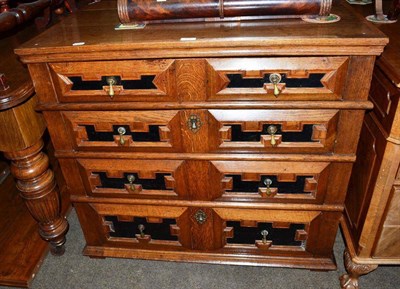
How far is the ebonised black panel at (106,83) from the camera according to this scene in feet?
3.78

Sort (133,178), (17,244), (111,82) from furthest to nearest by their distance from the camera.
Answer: (17,244), (133,178), (111,82)

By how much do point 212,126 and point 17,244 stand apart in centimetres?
Result: 118

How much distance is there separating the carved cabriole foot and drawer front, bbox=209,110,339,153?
1.65 ft

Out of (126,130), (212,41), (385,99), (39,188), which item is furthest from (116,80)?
(385,99)

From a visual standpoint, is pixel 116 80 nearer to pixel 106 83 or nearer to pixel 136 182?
pixel 106 83

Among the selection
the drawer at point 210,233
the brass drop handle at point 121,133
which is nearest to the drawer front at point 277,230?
the drawer at point 210,233

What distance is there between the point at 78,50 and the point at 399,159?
1.05 metres

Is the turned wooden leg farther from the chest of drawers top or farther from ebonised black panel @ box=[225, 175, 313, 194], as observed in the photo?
ebonised black panel @ box=[225, 175, 313, 194]

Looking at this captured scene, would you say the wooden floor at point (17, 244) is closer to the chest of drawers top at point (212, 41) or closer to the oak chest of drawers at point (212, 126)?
the oak chest of drawers at point (212, 126)

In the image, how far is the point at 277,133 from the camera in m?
1.22

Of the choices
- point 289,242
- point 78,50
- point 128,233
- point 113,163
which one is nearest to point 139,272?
point 128,233

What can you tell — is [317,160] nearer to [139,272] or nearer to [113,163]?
[113,163]

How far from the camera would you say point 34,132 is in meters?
1.33

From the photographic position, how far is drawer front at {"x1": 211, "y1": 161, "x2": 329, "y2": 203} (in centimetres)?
128
